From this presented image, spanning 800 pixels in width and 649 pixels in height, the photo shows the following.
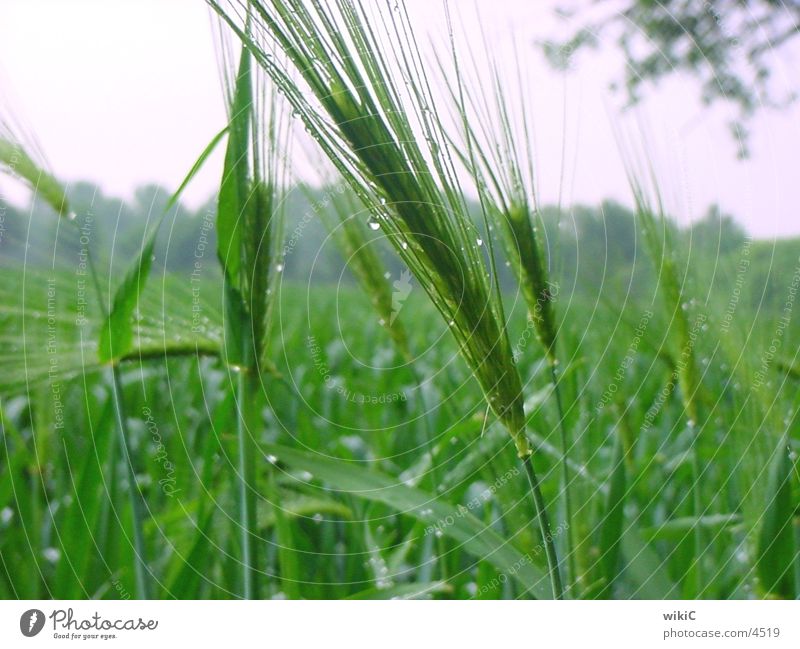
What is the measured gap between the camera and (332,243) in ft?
1.77

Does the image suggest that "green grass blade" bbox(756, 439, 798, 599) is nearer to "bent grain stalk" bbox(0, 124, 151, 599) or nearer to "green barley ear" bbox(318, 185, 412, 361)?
"green barley ear" bbox(318, 185, 412, 361)

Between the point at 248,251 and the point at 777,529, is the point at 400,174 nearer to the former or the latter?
the point at 248,251

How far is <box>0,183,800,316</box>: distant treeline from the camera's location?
48cm

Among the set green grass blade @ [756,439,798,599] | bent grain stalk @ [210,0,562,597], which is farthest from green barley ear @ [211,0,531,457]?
green grass blade @ [756,439,798,599]

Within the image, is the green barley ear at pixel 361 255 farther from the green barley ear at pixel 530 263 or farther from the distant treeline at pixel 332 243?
the green barley ear at pixel 530 263

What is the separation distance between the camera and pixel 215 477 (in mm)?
662

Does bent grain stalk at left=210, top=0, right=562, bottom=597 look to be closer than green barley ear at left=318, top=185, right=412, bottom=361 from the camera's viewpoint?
Yes

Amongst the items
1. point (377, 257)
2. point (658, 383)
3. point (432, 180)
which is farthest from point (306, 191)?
point (658, 383)

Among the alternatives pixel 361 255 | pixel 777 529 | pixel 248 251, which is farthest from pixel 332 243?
pixel 777 529

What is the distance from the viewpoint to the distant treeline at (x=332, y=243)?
48cm
